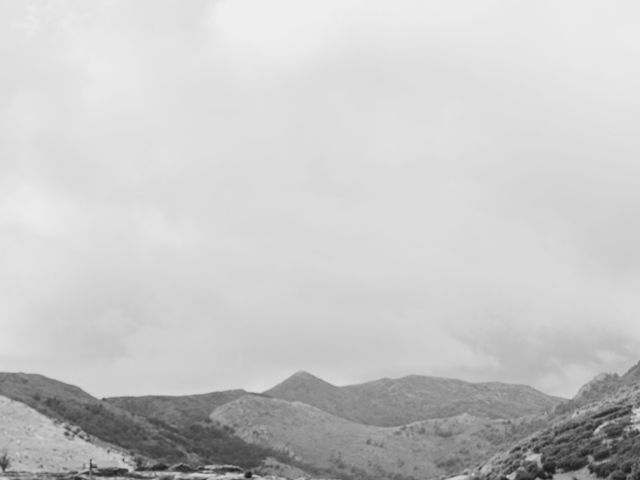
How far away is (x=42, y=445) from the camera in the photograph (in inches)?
3233

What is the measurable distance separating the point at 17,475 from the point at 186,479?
533 inches

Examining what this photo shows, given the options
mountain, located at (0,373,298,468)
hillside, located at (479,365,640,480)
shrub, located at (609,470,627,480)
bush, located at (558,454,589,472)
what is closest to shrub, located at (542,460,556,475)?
hillside, located at (479,365,640,480)

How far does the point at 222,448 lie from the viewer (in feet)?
596

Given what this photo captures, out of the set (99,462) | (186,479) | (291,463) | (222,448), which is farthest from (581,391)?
(186,479)

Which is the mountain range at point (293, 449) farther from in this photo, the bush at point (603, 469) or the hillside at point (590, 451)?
the bush at point (603, 469)

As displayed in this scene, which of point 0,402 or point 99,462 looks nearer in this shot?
point 99,462

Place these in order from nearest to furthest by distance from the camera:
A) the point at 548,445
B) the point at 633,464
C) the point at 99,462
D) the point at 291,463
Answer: the point at 633,464
the point at 548,445
the point at 99,462
the point at 291,463

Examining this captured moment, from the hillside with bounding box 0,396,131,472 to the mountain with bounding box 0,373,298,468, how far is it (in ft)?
98.1

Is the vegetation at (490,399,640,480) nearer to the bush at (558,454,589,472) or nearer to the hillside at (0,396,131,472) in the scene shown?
the bush at (558,454,589,472)

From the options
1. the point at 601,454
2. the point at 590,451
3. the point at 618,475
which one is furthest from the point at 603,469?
the point at 590,451

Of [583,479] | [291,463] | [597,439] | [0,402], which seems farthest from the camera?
[291,463]

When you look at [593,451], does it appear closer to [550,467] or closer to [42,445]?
[550,467]

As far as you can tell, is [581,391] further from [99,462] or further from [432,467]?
[99,462]

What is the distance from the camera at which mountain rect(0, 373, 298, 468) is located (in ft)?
450
